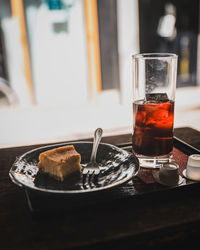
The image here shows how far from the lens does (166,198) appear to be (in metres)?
0.78

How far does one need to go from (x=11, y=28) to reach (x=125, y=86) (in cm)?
178

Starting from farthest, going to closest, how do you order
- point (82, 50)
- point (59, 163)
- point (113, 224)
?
1. point (82, 50)
2. point (59, 163)
3. point (113, 224)

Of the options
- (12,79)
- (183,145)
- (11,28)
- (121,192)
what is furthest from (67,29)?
(121,192)

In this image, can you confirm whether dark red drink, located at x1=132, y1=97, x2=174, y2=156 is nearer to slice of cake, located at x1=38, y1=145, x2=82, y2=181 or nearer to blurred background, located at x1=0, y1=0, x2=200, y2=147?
slice of cake, located at x1=38, y1=145, x2=82, y2=181

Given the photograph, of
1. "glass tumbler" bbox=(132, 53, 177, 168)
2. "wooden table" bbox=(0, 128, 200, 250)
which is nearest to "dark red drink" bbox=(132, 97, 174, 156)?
"glass tumbler" bbox=(132, 53, 177, 168)

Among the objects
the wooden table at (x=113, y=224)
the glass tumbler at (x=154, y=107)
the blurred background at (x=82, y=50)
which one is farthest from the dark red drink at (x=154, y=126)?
the blurred background at (x=82, y=50)

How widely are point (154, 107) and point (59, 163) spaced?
33 centimetres

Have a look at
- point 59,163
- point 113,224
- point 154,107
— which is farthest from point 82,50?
point 113,224

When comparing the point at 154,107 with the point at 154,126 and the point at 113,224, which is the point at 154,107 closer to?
the point at 154,126

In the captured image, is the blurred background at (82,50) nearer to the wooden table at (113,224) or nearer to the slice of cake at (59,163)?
the slice of cake at (59,163)

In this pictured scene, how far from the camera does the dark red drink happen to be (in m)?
0.93

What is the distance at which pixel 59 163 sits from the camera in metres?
0.82

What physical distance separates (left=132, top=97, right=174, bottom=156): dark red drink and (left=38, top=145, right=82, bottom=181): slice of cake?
0.71 feet

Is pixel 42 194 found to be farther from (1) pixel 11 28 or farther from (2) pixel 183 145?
(1) pixel 11 28
